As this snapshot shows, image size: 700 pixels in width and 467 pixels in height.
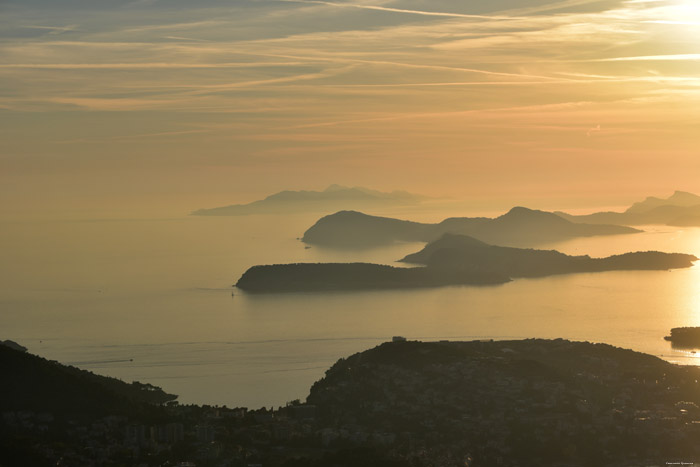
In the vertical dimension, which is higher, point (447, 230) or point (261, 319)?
point (447, 230)

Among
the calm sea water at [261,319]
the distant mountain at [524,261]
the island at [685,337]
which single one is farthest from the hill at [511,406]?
the distant mountain at [524,261]

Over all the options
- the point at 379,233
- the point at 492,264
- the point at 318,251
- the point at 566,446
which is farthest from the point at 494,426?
the point at 379,233

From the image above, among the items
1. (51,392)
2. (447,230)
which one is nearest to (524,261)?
(447,230)

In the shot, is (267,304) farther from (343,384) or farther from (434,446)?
(434,446)

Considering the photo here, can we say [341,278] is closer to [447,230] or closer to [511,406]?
[511,406]

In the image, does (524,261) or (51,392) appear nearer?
(51,392)

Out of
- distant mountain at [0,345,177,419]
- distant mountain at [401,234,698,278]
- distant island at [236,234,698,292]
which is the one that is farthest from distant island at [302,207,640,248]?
distant mountain at [0,345,177,419]

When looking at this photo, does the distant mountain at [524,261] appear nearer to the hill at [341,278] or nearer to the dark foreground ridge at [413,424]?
the hill at [341,278]
